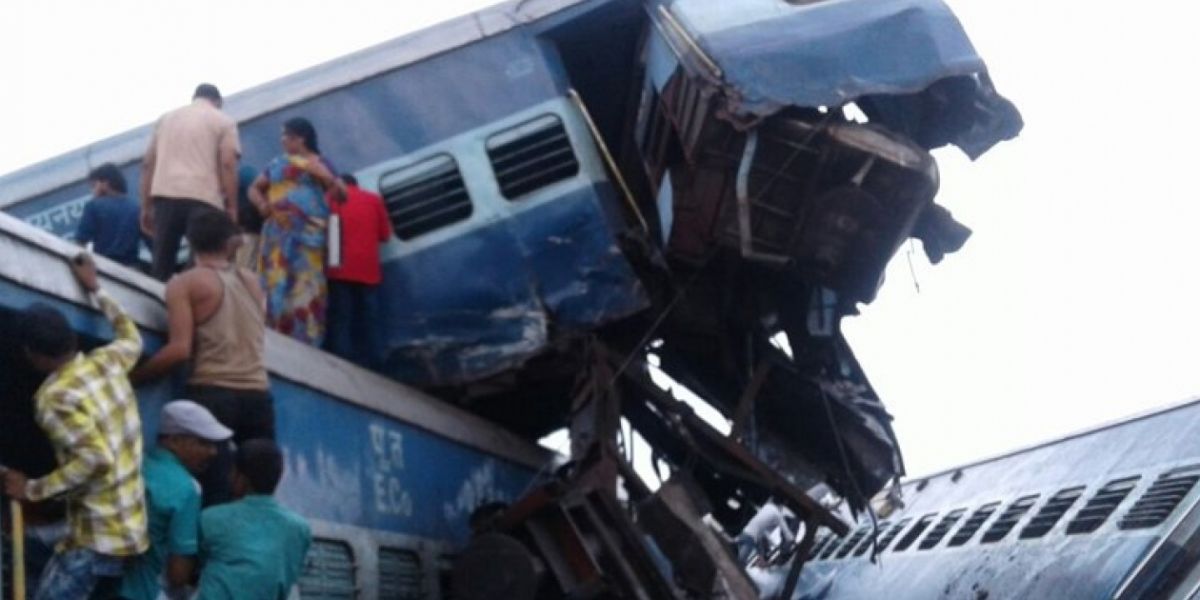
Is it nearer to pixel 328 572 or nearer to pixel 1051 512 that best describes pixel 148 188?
pixel 328 572

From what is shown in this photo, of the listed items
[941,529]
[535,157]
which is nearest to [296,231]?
[535,157]

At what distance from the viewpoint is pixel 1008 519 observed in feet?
38.5

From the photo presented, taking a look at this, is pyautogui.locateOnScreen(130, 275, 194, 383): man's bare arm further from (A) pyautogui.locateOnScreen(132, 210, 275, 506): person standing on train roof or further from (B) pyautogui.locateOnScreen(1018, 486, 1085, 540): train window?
(B) pyautogui.locateOnScreen(1018, 486, 1085, 540): train window

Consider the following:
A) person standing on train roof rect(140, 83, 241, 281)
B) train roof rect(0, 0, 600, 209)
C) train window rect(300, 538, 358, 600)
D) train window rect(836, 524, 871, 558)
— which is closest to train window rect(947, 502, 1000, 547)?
train window rect(836, 524, 871, 558)

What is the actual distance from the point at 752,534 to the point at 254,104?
4.87 m

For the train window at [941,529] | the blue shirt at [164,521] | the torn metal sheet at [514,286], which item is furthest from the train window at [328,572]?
the train window at [941,529]

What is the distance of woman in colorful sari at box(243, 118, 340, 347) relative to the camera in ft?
35.6

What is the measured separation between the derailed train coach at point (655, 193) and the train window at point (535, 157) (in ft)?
0.04

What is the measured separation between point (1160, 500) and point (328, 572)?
374 cm

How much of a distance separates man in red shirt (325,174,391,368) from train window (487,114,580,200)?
74cm

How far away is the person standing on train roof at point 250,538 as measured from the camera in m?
6.39

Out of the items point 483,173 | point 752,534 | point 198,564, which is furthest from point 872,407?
point 198,564

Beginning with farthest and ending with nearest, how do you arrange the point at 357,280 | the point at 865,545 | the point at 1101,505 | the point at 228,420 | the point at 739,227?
the point at 865,545, the point at 357,280, the point at 739,227, the point at 1101,505, the point at 228,420

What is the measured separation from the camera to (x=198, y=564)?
648cm
